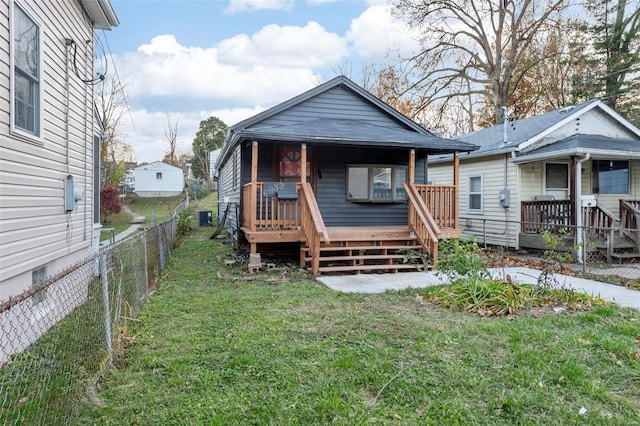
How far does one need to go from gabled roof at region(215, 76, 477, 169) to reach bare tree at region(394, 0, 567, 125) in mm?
12502

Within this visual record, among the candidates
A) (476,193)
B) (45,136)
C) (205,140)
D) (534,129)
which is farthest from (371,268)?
(205,140)

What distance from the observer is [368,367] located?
3.32 meters

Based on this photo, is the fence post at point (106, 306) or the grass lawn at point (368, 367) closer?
the grass lawn at point (368, 367)

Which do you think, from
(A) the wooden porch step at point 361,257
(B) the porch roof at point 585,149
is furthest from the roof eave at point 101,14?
(B) the porch roof at point 585,149

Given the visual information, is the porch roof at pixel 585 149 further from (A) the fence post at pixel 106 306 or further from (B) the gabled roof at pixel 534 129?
(A) the fence post at pixel 106 306

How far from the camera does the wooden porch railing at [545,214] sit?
1046 cm

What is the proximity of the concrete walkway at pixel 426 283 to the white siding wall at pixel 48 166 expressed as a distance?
161 inches

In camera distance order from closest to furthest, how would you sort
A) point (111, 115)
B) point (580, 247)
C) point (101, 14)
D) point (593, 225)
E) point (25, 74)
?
1. point (25, 74)
2. point (101, 14)
3. point (580, 247)
4. point (593, 225)
5. point (111, 115)

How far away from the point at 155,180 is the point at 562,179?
36452 mm

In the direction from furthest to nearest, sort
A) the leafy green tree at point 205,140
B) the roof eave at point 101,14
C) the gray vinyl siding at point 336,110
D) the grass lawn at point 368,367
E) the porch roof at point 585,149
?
the leafy green tree at point 205,140, the gray vinyl siding at point 336,110, the porch roof at point 585,149, the roof eave at point 101,14, the grass lawn at point 368,367

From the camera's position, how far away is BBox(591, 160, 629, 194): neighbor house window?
39.4 feet

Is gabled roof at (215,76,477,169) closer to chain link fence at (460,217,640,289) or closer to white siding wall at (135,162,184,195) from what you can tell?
chain link fence at (460,217,640,289)

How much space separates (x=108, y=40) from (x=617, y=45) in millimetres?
26012

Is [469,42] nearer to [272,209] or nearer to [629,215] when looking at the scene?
[629,215]
